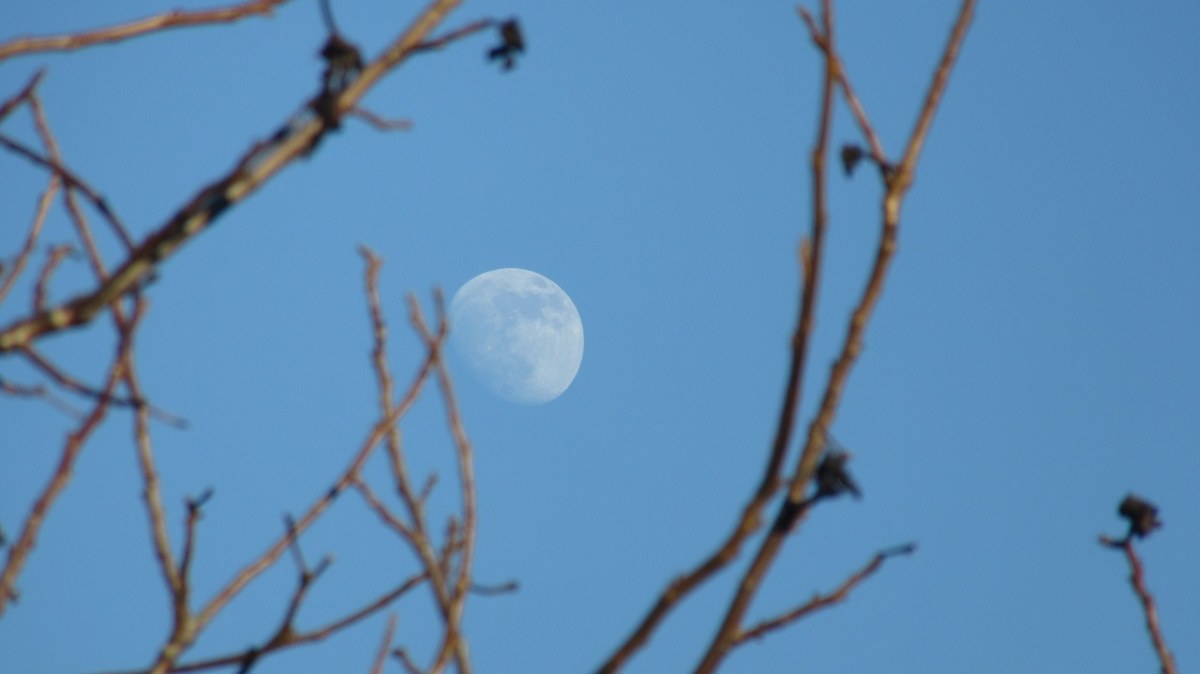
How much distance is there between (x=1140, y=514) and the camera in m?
2.09

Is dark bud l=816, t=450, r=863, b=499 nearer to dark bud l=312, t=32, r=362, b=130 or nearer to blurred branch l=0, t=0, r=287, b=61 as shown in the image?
dark bud l=312, t=32, r=362, b=130

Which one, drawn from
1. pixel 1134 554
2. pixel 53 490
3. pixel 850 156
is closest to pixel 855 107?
pixel 850 156

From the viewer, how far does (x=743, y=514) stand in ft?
5.90

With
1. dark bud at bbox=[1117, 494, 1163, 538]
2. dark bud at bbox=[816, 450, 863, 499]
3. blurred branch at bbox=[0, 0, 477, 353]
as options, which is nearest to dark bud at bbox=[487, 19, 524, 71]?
blurred branch at bbox=[0, 0, 477, 353]

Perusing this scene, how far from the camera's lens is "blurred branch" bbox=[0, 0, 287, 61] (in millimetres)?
1936

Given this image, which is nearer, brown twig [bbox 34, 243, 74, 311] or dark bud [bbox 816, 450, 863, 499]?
dark bud [bbox 816, 450, 863, 499]

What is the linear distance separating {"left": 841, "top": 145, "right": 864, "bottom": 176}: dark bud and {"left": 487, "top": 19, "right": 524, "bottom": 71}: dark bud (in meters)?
0.61

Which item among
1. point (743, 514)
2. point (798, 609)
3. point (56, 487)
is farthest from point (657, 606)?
point (56, 487)

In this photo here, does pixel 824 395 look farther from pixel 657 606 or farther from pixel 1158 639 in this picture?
pixel 1158 639

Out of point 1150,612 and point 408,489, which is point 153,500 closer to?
point 408,489

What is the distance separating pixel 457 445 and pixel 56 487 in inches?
42.1

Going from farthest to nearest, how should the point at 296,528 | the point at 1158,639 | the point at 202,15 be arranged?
the point at 296,528, the point at 1158,639, the point at 202,15

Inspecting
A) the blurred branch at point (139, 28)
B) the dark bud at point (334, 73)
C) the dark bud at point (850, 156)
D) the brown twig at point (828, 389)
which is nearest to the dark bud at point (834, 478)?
the brown twig at point (828, 389)

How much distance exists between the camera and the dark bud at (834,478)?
5.58ft
